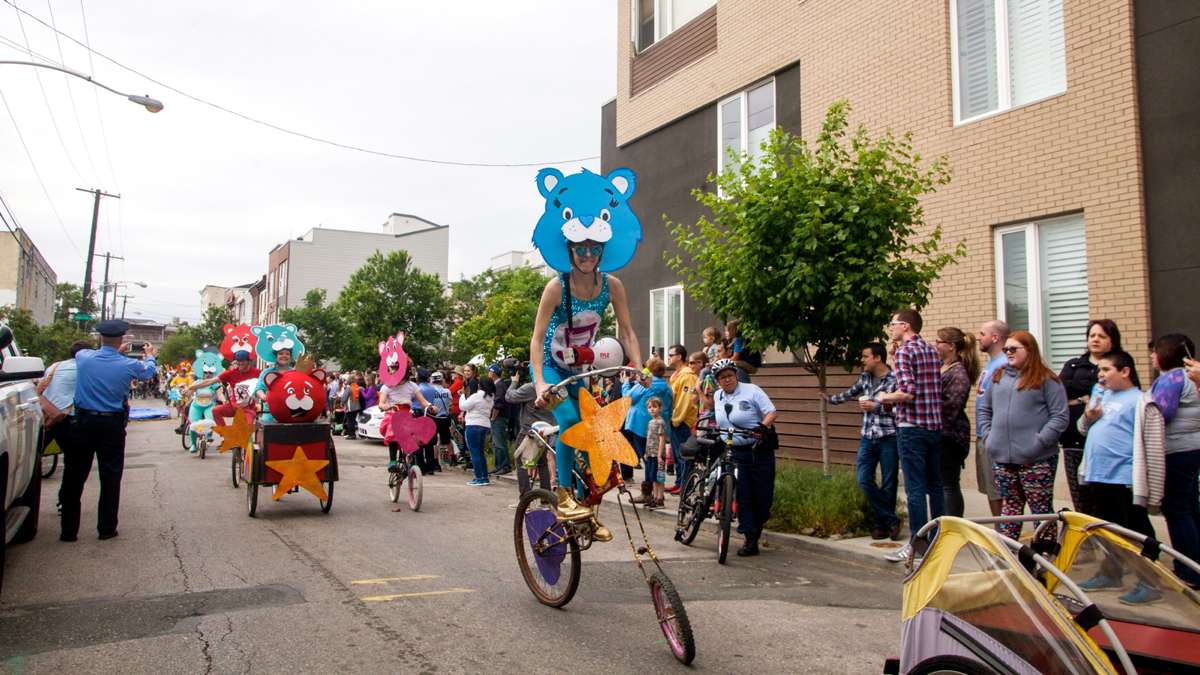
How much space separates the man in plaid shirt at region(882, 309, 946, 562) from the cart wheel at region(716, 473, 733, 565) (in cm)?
149

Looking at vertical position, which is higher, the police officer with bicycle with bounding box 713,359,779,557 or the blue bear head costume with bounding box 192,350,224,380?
the blue bear head costume with bounding box 192,350,224,380

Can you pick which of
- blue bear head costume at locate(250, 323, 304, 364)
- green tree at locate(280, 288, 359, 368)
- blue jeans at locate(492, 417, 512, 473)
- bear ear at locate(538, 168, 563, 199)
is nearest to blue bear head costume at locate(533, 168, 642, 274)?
bear ear at locate(538, 168, 563, 199)

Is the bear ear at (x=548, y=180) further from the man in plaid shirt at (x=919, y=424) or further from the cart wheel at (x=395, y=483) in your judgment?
the cart wheel at (x=395, y=483)

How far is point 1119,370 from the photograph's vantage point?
6.02m

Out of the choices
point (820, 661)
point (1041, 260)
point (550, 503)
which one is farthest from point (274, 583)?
point (1041, 260)

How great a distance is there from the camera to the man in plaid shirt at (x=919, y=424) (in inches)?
276

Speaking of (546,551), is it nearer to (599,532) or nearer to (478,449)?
(599,532)

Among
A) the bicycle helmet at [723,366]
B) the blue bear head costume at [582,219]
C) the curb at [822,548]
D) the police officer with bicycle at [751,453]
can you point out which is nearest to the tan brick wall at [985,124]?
the curb at [822,548]

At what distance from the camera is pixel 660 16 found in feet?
60.5

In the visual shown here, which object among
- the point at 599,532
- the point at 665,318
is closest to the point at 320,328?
the point at 665,318

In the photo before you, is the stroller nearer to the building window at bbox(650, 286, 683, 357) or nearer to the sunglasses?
the sunglasses

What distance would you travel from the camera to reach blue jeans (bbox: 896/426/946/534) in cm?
700

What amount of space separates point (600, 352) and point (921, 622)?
2.66 m

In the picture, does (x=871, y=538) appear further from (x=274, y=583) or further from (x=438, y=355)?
(x=438, y=355)
